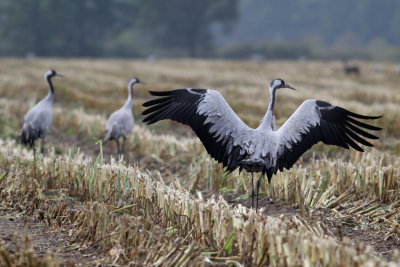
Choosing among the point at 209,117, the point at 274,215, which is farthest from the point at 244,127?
the point at 274,215

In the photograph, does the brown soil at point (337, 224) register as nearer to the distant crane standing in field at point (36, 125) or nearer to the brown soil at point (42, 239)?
the brown soil at point (42, 239)

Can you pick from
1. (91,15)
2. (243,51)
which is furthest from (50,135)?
(243,51)

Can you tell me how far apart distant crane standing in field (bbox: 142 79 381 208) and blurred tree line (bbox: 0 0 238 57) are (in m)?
54.7

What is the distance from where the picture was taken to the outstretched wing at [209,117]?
5.70 metres

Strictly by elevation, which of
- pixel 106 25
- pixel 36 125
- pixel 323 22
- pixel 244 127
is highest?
pixel 323 22

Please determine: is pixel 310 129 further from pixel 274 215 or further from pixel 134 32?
pixel 134 32

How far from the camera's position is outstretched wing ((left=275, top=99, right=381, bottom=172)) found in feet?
19.1

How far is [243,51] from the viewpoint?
66562 millimetres

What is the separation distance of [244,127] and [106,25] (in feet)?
194

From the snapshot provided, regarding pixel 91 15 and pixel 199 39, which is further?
pixel 199 39

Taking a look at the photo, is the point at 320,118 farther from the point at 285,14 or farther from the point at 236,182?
the point at 285,14

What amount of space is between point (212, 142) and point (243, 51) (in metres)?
61.7

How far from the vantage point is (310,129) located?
588 cm

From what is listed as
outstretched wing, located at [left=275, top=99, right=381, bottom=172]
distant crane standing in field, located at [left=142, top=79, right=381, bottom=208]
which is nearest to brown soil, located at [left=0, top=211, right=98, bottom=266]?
distant crane standing in field, located at [left=142, top=79, right=381, bottom=208]
